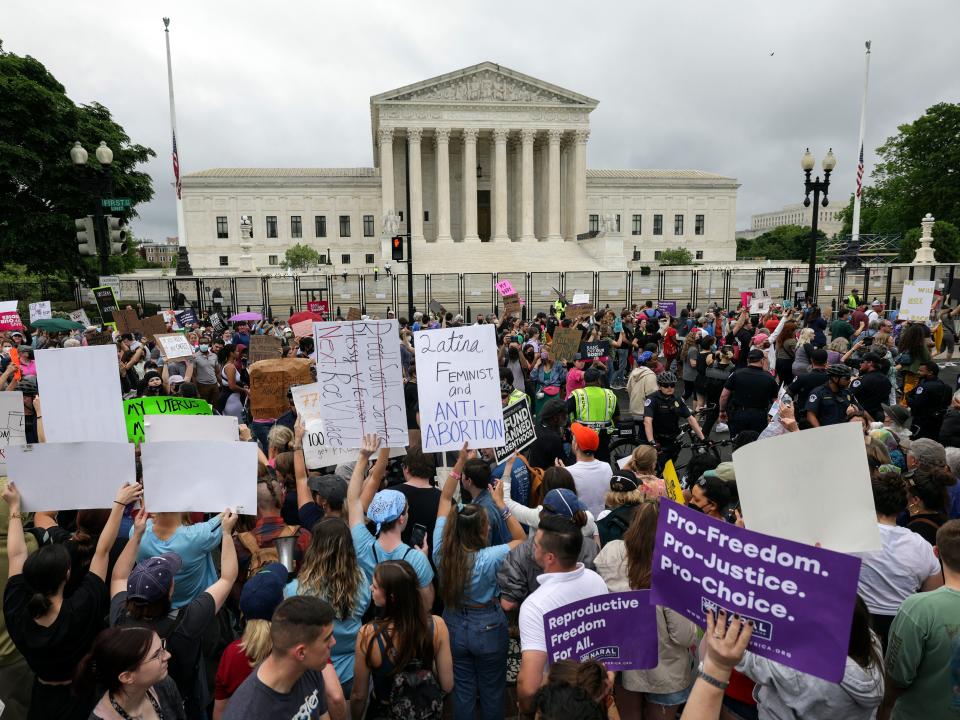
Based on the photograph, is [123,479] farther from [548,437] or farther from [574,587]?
[548,437]

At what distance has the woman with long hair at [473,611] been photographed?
135 inches

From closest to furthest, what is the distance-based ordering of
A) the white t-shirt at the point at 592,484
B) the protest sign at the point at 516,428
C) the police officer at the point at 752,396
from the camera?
the white t-shirt at the point at 592,484 → the protest sign at the point at 516,428 → the police officer at the point at 752,396

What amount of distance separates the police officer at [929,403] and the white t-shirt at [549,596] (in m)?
6.61

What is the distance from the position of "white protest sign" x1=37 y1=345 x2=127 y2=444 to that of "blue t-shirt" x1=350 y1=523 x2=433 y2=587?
1.98 m

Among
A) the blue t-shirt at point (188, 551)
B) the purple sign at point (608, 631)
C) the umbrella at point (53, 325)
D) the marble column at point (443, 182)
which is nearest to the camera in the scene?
the purple sign at point (608, 631)

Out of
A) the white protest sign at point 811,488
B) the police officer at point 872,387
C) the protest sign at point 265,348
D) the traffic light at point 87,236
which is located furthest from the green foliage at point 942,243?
the white protest sign at point 811,488

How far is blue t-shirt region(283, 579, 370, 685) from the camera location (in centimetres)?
326

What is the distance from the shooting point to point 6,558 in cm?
372

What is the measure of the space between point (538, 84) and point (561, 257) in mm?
17989

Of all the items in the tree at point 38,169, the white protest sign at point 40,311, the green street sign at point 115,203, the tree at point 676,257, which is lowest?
the white protest sign at point 40,311

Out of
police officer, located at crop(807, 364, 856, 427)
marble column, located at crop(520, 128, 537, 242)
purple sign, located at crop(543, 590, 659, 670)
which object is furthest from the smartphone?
marble column, located at crop(520, 128, 537, 242)

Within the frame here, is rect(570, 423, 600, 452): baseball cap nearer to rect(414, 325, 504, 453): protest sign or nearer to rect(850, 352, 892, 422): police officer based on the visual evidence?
rect(414, 325, 504, 453): protest sign

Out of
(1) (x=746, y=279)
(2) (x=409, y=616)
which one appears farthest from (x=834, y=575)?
(1) (x=746, y=279)

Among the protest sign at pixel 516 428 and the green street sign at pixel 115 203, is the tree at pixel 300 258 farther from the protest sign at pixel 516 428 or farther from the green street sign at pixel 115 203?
the protest sign at pixel 516 428
